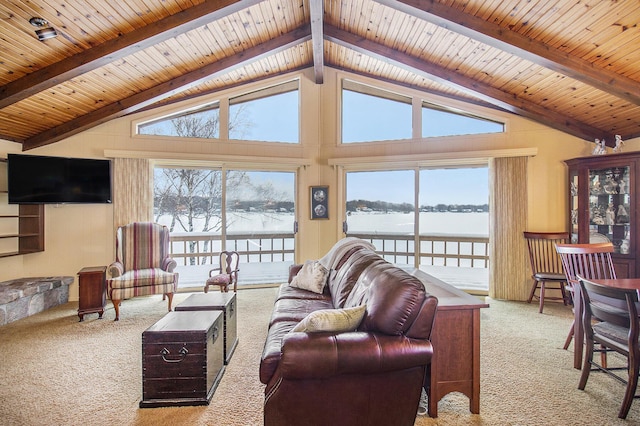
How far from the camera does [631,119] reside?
12.2ft

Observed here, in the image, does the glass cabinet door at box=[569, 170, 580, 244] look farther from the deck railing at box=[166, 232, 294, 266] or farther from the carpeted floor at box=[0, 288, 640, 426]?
the deck railing at box=[166, 232, 294, 266]

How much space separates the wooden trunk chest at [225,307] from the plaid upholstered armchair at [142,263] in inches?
44.8

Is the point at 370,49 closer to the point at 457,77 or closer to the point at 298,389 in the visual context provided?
the point at 457,77

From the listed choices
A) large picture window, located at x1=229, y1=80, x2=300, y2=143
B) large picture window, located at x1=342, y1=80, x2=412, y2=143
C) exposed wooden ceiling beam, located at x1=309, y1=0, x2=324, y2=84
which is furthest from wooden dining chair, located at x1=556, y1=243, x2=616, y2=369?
large picture window, located at x1=229, y1=80, x2=300, y2=143

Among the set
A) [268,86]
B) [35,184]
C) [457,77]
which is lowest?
[35,184]

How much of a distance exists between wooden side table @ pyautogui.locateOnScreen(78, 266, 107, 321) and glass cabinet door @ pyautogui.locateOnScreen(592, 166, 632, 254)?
6087 mm

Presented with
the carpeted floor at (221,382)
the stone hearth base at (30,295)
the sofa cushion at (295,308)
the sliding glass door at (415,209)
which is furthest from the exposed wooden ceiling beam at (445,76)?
the stone hearth base at (30,295)

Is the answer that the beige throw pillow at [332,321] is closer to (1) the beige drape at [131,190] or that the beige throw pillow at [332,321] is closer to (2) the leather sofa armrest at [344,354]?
(2) the leather sofa armrest at [344,354]

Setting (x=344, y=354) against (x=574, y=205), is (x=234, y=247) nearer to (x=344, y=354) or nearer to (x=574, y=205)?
(x=344, y=354)

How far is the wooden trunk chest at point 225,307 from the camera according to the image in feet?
8.72

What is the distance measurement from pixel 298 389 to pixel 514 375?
6.03 feet

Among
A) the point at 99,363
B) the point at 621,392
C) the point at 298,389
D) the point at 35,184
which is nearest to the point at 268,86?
the point at 35,184

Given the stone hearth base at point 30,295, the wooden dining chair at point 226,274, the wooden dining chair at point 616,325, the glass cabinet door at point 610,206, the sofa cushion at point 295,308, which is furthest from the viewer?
the wooden dining chair at point 226,274

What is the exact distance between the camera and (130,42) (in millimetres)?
2936
